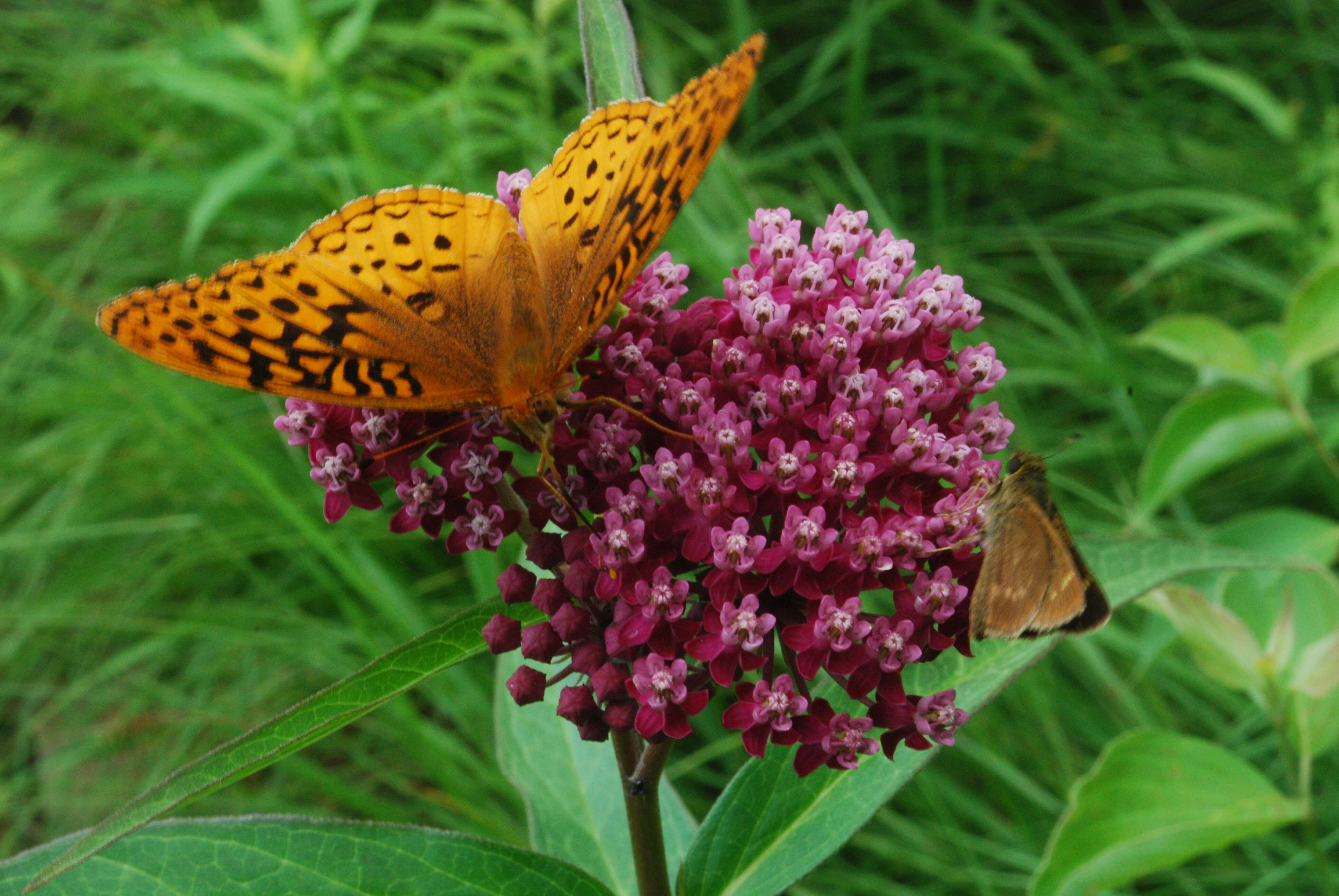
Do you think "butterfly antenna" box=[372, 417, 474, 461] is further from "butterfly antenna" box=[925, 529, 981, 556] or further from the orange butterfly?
"butterfly antenna" box=[925, 529, 981, 556]

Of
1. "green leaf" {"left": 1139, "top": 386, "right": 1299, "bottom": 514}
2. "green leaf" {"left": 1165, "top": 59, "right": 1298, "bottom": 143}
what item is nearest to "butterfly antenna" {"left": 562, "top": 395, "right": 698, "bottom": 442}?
"green leaf" {"left": 1139, "top": 386, "right": 1299, "bottom": 514}

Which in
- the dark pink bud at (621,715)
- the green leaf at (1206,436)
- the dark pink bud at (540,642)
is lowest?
the green leaf at (1206,436)

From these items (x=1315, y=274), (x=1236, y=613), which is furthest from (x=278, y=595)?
(x=1315, y=274)

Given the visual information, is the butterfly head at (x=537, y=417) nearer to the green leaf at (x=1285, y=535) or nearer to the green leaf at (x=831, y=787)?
the green leaf at (x=831, y=787)

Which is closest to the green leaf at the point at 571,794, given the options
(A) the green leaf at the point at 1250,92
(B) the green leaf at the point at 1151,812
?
(B) the green leaf at the point at 1151,812

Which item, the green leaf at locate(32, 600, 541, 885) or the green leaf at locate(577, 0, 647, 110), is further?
the green leaf at locate(577, 0, 647, 110)

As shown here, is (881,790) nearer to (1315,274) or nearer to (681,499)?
(681,499)
